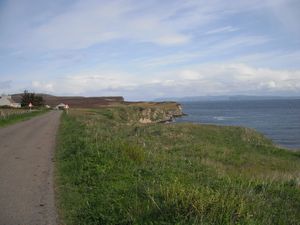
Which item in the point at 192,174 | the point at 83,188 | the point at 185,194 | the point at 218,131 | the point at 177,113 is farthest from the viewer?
the point at 177,113

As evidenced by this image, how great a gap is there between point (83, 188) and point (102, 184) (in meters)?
0.46

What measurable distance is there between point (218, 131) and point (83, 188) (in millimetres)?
31706

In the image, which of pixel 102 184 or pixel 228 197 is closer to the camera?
pixel 228 197

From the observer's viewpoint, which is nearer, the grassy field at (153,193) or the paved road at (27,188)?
the grassy field at (153,193)

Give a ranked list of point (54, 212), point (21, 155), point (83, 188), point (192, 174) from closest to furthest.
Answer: point (54, 212), point (83, 188), point (192, 174), point (21, 155)

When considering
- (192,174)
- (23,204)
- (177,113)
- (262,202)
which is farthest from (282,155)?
(177,113)

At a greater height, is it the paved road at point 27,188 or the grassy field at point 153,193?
the grassy field at point 153,193

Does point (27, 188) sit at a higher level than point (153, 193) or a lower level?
lower

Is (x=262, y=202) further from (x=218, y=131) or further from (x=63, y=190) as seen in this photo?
(x=218, y=131)

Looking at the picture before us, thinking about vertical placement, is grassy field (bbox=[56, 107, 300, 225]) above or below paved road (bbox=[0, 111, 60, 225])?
above

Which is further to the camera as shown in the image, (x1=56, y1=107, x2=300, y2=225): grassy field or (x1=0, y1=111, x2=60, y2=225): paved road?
(x1=0, y1=111, x2=60, y2=225): paved road

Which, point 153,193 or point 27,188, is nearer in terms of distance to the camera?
point 153,193

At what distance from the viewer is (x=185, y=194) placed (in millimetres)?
6750

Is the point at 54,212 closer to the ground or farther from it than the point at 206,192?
closer to the ground
